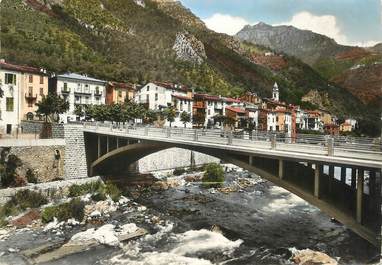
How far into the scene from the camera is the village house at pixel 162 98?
78.3 m

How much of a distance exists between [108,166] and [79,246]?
20456 millimetres

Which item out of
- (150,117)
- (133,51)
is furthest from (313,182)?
(133,51)

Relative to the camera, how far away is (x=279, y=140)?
71.4 feet

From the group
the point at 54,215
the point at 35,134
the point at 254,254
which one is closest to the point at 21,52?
the point at 35,134

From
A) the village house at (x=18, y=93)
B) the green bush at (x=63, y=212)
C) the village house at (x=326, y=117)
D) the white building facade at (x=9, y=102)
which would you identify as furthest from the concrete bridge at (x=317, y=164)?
the village house at (x=326, y=117)

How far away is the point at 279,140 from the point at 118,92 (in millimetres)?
57753

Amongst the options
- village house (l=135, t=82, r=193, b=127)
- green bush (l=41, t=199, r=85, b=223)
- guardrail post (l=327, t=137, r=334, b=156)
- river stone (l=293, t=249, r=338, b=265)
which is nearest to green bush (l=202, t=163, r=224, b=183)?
green bush (l=41, t=199, r=85, b=223)

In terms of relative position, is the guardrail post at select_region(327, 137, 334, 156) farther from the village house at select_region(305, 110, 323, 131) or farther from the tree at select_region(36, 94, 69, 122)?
the village house at select_region(305, 110, 323, 131)

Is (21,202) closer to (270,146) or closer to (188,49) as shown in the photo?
(270,146)

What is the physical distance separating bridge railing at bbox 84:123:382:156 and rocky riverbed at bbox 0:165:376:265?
6199 mm

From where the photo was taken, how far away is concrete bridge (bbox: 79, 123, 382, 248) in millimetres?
16564

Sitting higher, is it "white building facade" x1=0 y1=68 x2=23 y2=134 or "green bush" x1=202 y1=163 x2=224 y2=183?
"white building facade" x1=0 y1=68 x2=23 y2=134

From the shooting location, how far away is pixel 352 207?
18984 millimetres

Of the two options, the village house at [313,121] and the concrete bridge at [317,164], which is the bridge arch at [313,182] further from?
the village house at [313,121]
